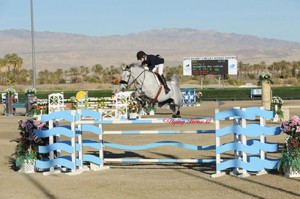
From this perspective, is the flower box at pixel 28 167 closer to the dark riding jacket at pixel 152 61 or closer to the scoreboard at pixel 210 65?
the dark riding jacket at pixel 152 61

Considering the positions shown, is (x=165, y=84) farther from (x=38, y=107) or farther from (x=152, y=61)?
(x=38, y=107)

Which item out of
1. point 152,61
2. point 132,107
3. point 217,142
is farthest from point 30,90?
point 217,142

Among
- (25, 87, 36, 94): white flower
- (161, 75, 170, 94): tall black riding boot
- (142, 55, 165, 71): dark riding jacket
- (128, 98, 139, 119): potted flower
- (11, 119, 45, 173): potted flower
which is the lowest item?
(128, 98, 139, 119): potted flower

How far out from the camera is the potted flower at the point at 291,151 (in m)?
12.0

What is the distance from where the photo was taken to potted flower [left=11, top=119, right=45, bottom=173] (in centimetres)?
1420

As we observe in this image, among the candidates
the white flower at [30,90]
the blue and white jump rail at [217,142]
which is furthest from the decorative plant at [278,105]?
the white flower at [30,90]

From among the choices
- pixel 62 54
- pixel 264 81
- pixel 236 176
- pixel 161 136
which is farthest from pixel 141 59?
pixel 62 54

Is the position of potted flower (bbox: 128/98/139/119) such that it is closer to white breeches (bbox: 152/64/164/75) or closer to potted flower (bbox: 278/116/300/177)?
white breeches (bbox: 152/64/164/75)

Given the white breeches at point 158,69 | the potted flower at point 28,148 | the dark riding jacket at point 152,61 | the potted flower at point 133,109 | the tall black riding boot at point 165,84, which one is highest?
the dark riding jacket at point 152,61

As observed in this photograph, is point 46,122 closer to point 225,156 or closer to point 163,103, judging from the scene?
point 163,103

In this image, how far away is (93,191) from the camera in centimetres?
1119

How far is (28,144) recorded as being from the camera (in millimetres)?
14367

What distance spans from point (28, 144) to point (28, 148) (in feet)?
0.31

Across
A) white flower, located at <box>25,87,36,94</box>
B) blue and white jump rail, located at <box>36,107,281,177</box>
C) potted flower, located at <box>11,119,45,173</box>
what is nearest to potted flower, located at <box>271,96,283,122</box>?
blue and white jump rail, located at <box>36,107,281,177</box>
